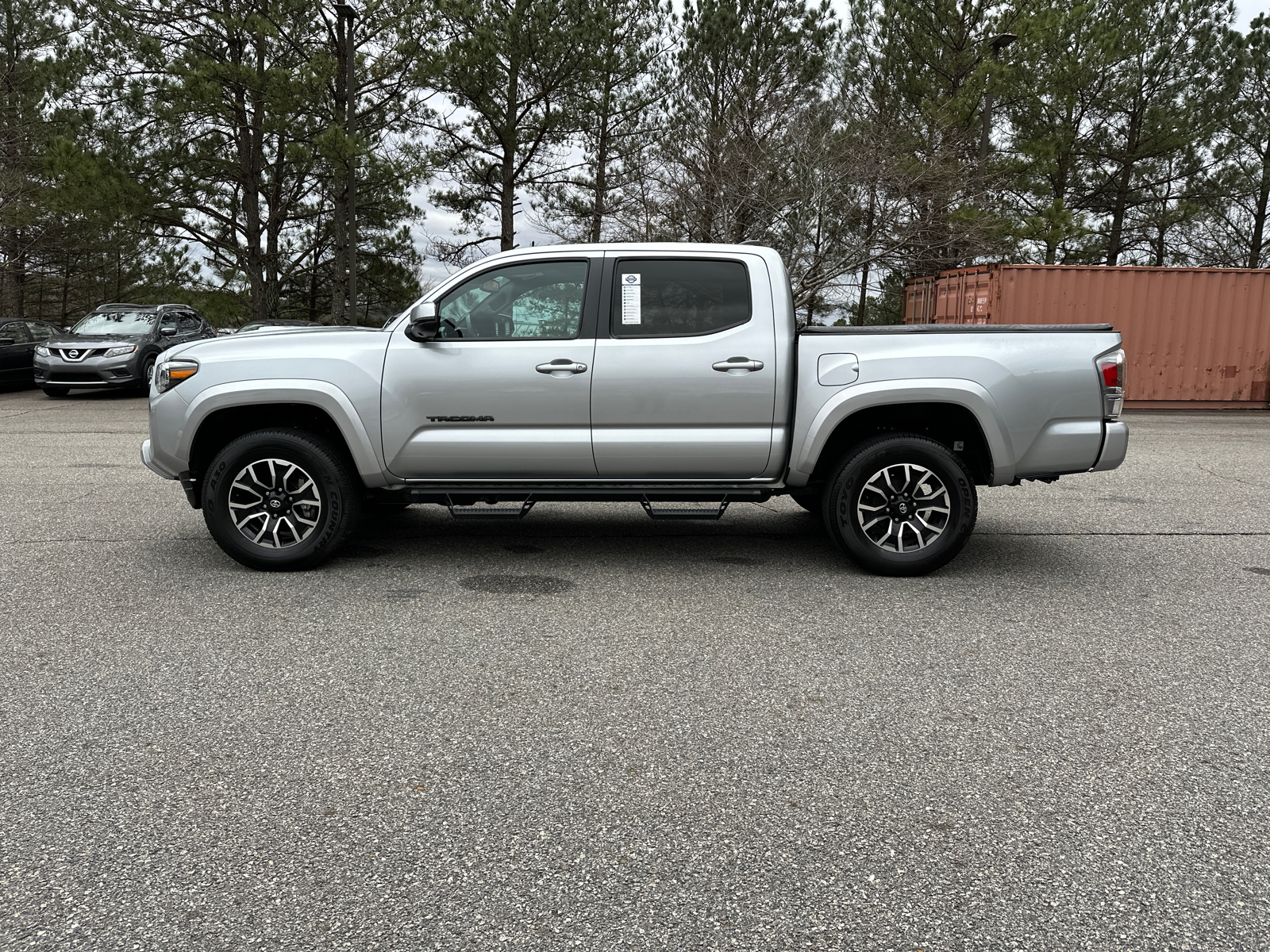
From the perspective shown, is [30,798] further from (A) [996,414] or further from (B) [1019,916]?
(A) [996,414]

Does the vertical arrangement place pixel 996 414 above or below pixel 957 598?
above

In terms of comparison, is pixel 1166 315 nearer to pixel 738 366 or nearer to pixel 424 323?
pixel 738 366

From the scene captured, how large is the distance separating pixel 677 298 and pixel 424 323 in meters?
1.48

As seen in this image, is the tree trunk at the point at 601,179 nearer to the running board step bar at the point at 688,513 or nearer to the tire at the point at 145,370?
the tire at the point at 145,370

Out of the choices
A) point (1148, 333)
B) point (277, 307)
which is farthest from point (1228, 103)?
point (277, 307)

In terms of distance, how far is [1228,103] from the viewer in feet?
103

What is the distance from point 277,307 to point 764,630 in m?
31.8

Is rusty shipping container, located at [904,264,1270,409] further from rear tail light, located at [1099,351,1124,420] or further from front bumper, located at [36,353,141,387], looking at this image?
front bumper, located at [36,353,141,387]

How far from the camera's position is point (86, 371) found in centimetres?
1881

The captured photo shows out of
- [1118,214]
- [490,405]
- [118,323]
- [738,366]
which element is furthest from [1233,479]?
[1118,214]

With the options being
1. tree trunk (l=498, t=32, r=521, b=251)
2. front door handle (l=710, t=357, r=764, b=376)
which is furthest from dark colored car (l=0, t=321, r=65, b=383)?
front door handle (l=710, t=357, r=764, b=376)

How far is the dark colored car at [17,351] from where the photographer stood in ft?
66.1

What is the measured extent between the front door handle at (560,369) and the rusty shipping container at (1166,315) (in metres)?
14.5

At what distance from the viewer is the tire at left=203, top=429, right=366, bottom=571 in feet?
20.0
